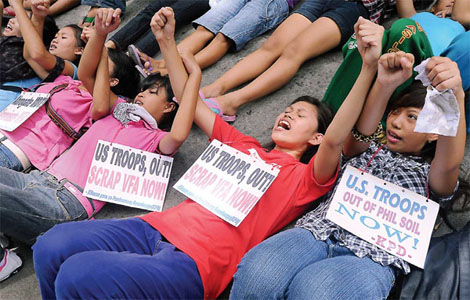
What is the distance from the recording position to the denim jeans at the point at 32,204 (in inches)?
71.7

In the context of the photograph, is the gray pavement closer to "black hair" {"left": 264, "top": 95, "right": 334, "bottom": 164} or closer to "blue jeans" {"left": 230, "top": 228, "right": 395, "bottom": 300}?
"black hair" {"left": 264, "top": 95, "right": 334, "bottom": 164}

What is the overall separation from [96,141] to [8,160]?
494 millimetres

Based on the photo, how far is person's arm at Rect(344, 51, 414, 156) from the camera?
1.35 meters

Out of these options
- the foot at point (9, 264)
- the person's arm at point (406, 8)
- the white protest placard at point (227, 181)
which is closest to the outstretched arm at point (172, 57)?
the white protest placard at point (227, 181)

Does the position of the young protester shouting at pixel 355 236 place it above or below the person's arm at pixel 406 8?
below

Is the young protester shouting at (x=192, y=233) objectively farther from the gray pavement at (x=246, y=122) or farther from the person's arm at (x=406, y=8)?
the person's arm at (x=406, y=8)

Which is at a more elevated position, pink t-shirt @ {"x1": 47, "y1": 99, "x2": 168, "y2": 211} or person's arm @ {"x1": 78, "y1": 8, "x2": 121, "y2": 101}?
person's arm @ {"x1": 78, "y1": 8, "x2": 121, "y2": 101}

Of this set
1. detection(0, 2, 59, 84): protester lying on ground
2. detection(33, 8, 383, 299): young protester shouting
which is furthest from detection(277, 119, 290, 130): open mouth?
detection(0, 2, 59, 84): protester lying on ground

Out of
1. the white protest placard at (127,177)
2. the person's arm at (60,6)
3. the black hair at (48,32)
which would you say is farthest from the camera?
the person's arm at (60,6)

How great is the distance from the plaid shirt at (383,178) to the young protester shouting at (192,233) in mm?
107

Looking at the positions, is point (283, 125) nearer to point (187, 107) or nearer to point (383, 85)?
point (187, 107)

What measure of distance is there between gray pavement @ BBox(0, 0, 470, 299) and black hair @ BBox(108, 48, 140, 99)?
48 cm

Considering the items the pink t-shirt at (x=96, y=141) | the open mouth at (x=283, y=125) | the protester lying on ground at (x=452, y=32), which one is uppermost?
the protester lying on ground at (x=452, y=32)

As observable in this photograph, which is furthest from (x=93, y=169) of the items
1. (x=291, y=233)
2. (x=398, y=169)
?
(x=398, y=169)
